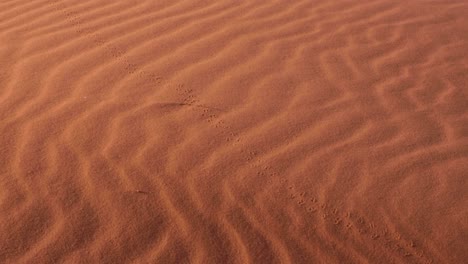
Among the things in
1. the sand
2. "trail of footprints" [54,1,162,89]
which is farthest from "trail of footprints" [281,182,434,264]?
"trail of footprints" [54,1,162,89]

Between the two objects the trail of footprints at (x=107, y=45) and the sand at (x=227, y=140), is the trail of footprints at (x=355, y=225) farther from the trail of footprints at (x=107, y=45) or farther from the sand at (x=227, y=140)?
the trail of footprints at (x=107, y=45)

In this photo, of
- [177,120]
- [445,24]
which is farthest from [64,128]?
[445,24]

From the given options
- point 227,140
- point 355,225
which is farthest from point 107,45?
point 355,225

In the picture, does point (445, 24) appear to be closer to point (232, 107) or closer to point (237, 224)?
point (232, 107)

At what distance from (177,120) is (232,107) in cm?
34

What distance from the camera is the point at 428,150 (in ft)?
10.2

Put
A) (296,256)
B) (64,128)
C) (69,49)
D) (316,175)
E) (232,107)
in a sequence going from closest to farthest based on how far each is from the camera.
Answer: (296,256)
(316,175)
(64,128)
(232,107)
(69,49)

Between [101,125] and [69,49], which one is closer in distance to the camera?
[101,125]

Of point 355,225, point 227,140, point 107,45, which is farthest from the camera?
point 107,45

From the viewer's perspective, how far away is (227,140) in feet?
10.2

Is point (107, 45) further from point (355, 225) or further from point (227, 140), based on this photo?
point (355, 225)

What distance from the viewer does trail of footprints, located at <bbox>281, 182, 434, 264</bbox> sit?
2.58 m

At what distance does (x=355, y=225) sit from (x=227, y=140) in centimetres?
82

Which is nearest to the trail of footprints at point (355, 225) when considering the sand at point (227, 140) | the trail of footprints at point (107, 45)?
the sand at point (227, 140)
